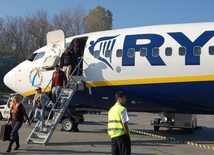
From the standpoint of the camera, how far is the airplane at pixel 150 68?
12.9 meters

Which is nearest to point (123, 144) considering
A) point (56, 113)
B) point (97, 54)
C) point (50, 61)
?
point (56, 113)

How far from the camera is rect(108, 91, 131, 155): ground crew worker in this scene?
23.9 feet

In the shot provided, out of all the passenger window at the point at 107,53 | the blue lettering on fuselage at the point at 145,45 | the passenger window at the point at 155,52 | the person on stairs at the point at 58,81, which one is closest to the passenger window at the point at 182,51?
the blue lettering on fuselage at the point at 145,45

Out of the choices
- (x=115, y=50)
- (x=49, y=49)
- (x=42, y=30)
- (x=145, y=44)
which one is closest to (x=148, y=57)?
(x=145, y=44)

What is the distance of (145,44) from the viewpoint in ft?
45.4

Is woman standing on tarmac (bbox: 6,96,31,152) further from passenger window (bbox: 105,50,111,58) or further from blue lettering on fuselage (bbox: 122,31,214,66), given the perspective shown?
blue lettering on fuselage (bbox: 122,31,214,66)

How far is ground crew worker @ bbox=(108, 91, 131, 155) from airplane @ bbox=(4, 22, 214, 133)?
6184mm

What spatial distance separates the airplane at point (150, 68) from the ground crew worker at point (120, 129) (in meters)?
6.18

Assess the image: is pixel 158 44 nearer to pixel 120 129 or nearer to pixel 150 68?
pixel 150 68

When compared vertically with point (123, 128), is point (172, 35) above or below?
above

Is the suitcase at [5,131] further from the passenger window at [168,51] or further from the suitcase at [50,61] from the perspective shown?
the passenger window at [168,51]

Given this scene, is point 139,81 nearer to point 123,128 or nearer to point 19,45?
point 123,128

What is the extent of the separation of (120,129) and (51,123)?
6307mm

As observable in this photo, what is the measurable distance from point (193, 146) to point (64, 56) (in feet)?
21.6
